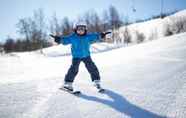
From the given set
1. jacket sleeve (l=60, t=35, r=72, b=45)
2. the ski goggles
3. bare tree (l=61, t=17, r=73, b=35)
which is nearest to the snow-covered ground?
jacket sleeve (l=60, t=35, r=72, b=45)

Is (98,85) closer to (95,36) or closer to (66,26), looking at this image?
(95,36)

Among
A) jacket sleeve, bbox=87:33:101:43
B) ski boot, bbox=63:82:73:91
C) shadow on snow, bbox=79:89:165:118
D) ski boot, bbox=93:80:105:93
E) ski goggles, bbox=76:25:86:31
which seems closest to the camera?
shadow on snow, bbox=79:89:165:118

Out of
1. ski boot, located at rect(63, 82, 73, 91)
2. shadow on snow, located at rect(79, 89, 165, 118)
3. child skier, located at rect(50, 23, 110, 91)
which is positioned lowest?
shadow on snow, located at rect(79, 89, 165, 118)

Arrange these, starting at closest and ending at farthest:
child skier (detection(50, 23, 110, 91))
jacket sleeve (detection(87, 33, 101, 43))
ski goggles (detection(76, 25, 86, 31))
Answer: child skier (detection(50, 23, 110, 91)) → ski goggles (detection(76, 25, 86, 31)) → jacket sleeve (detection(87, 33, 101, 43))

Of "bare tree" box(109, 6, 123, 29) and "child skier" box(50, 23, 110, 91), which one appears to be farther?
"bare tree" box(109, 6, 123, 29)

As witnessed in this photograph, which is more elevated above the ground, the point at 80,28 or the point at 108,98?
the point at 80,28

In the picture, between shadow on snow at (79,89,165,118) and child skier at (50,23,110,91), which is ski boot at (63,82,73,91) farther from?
shadow on snow at (79,89,165,118)

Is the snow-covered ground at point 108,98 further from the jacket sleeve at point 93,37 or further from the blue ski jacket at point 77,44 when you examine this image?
the jacket sleeve at point 93,37

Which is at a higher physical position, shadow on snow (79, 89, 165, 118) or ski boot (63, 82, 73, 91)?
ski boot (63, 82, 73, 91)

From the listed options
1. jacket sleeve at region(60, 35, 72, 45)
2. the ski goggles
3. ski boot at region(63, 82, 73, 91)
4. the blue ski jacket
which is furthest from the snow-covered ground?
the ski goggles

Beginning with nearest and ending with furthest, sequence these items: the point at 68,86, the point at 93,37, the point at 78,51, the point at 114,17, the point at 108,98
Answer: the point at 108,98 < the point at 68,86 < the point at 78,51 < the point at 93,37 < the point at 114,17

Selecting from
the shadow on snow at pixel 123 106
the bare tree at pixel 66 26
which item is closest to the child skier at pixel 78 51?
the shadow on snow at pixel 123 106

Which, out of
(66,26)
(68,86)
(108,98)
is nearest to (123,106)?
(108,98)

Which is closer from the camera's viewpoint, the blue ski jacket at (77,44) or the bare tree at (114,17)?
the blue ski jacket at (77,44)
